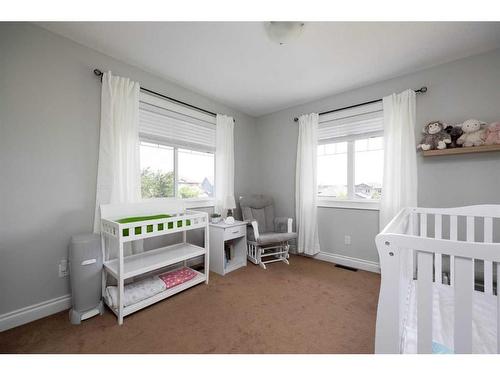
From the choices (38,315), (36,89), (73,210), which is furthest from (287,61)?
(38,315)

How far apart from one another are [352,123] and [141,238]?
2722mm

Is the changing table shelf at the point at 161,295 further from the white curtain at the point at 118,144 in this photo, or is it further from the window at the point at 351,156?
the window at the point at 351,156

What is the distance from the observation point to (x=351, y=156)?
8.89 ft

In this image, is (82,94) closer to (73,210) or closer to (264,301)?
(73,210)

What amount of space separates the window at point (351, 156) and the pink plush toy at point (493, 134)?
0.83 metres

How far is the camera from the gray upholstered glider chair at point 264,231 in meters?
2.67

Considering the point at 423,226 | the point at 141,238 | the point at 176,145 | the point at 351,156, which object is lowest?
the point at 141,238

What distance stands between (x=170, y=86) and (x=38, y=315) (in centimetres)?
247

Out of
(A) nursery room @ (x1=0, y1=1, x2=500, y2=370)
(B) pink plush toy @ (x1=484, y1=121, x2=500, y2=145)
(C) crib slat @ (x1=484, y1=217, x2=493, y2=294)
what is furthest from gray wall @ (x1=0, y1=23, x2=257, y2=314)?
(B) pink plush toy @ (x1=484, y1=121, x2=500, y2=145)

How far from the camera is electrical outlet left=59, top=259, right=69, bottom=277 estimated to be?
1.73 meters

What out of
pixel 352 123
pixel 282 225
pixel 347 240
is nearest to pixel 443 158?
pixel 352 123

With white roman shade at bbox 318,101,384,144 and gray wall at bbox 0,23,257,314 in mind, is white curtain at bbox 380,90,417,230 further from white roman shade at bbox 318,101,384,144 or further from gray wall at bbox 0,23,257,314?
gray wall at bbox 0,23,257,314

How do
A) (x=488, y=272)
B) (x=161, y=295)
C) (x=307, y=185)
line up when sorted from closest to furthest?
1. (x=488, y=272)
2. (x=161, y=295)
3. (x=307, y=185)

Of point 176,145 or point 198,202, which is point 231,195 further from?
point 176,145
